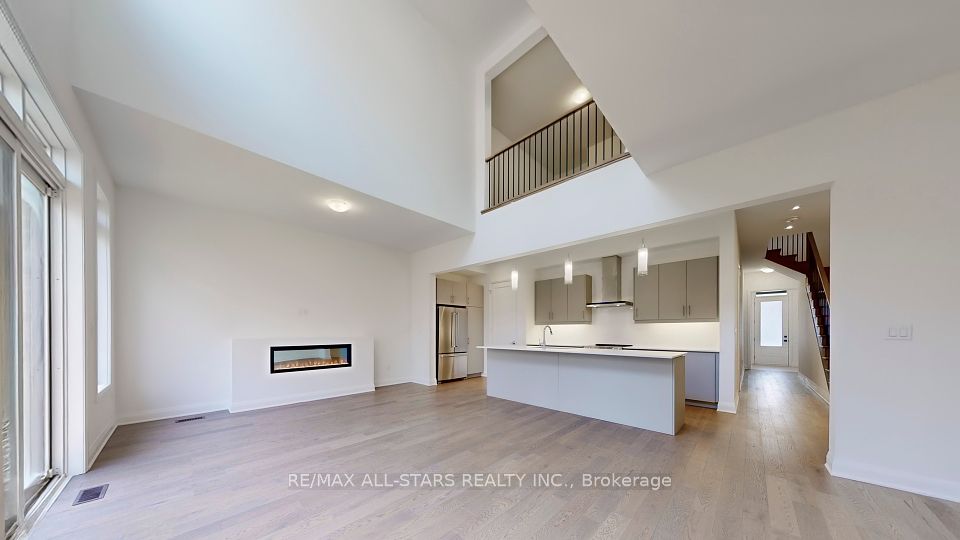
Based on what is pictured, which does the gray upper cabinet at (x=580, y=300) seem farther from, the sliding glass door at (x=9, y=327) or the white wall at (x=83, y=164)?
the sliding glass door at (x=9, y=327)

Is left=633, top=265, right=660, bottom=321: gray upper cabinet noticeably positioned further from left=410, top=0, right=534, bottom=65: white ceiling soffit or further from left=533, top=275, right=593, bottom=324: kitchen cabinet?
left=410, top=0, right=534, bottom=65: white ceiling soffit

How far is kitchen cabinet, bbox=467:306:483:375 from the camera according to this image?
25.0ft

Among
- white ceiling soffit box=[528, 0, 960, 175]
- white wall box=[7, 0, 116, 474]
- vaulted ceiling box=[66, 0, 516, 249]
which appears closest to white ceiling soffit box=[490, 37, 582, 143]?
vaulted ceiling box=[66, 0, 516, 249]

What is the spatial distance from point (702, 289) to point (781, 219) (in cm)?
135

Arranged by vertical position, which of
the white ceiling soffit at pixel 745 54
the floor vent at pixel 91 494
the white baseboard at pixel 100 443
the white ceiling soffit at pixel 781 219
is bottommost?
the white baseboard at pixel 100 443

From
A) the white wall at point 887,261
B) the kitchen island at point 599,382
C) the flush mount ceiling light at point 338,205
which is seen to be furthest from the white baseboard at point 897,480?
the flush mount ceiling light at point 338,205

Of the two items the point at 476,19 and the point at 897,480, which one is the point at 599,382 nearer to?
the point at 897,480

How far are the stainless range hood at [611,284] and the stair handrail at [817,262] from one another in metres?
3.05

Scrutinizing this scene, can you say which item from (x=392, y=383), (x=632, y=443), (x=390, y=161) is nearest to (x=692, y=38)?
(x=632, y=443)

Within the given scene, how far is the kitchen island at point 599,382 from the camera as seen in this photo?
3768mm

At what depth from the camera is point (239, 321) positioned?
5031 millimetres

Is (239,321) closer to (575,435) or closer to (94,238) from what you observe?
(94,238)

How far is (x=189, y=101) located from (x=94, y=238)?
1499 millimetres

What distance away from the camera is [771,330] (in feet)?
32.4
